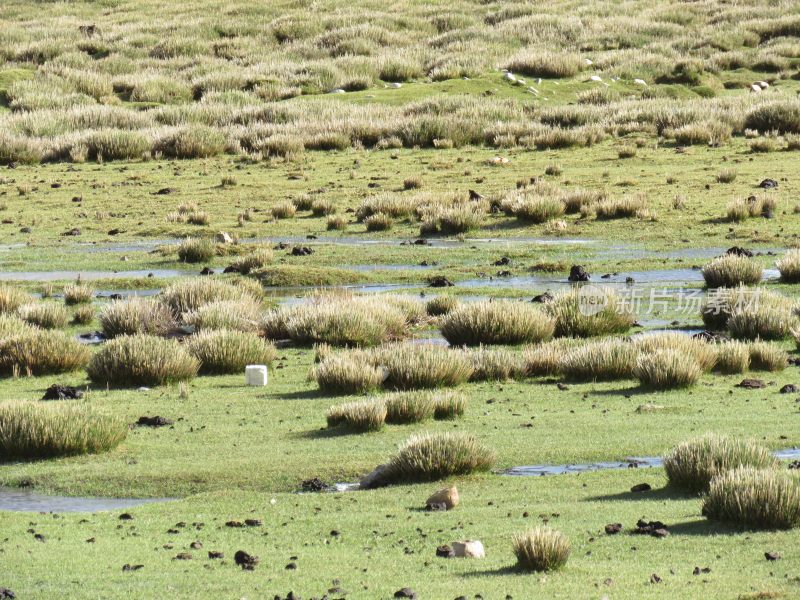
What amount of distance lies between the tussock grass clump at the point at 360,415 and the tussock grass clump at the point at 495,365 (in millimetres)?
2734

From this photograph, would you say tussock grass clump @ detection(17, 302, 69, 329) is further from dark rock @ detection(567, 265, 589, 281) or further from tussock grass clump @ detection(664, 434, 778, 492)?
tussock grass clump @ detection(664, 434, 778, 492)

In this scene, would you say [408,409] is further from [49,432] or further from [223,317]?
[223,317]

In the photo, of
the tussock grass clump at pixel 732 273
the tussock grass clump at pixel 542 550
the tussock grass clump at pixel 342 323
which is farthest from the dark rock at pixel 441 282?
the tussock grass clump at pixel 542 550

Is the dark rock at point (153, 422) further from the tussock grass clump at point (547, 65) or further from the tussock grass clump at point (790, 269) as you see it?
the tussock grass clump at point (547, 65)

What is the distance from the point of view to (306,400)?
15.7 metres

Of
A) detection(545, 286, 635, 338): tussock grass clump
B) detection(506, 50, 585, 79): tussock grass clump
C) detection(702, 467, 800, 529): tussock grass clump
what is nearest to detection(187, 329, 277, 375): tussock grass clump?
detection(545, 286, 635, 338): tussock grass clump

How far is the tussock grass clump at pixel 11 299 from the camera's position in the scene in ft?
71.9

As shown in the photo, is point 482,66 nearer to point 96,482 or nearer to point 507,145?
point 507,145

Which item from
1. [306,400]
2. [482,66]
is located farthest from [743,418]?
[482,66]

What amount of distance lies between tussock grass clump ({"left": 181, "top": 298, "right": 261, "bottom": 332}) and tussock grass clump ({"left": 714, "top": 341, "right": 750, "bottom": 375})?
6528mm

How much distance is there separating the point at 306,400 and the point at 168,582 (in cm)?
703

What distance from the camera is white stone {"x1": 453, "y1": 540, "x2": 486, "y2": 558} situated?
360 inches

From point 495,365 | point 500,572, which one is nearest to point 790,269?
point 495,365

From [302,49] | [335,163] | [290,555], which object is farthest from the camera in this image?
[302,49]
